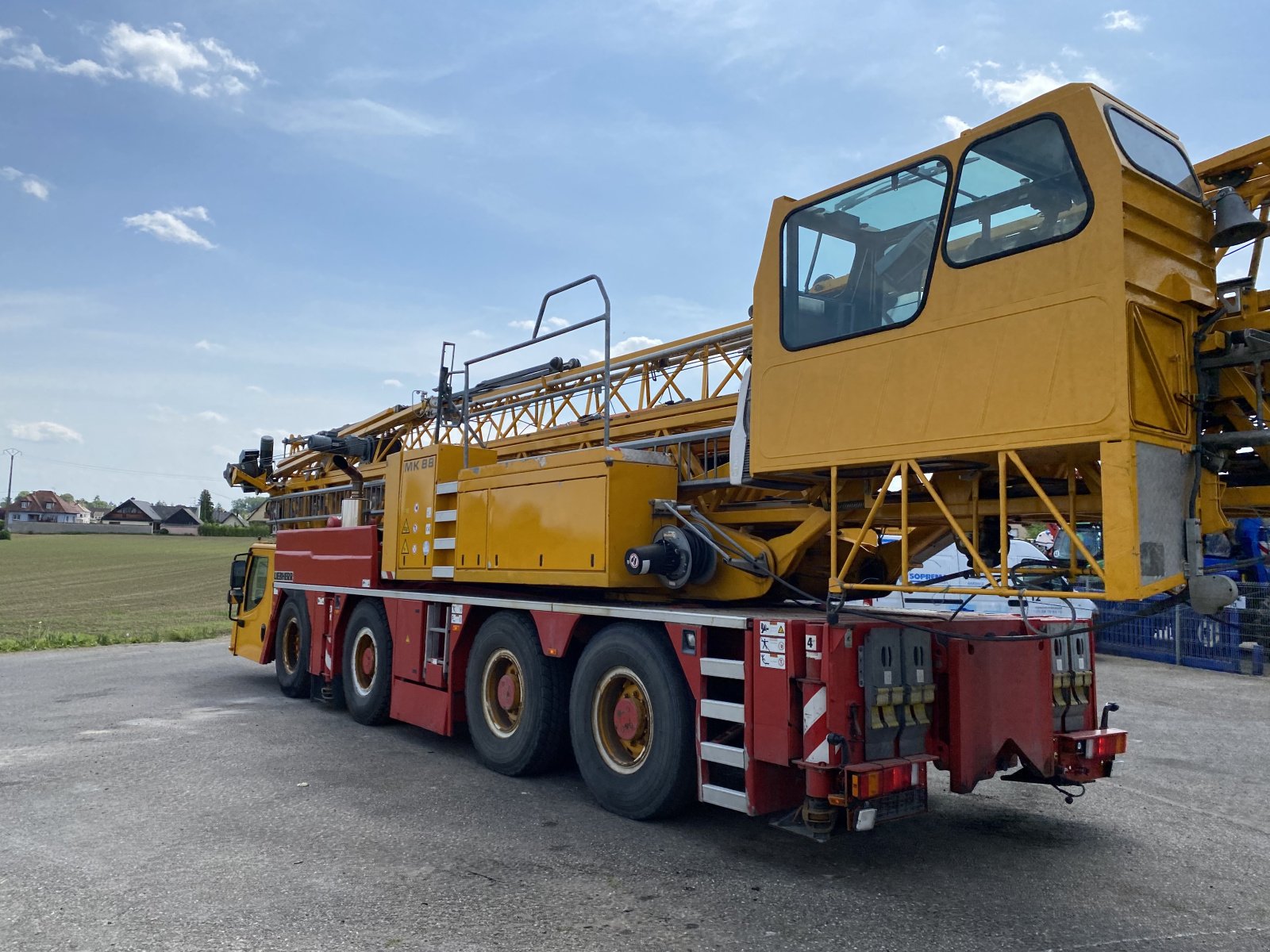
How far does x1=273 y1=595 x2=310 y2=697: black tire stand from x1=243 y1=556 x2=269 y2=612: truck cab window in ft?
3.18

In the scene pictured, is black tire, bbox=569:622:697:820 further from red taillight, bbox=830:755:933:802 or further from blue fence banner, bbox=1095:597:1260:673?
blue fence banner, bbox=1095:597:1260:673

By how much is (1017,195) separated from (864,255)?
0.87m

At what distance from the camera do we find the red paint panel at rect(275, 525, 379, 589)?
9.61m

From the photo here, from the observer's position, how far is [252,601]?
12789 millimetres

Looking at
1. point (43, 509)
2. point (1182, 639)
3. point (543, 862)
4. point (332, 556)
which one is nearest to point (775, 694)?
point (543, 862)

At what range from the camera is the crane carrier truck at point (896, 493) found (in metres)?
4.28

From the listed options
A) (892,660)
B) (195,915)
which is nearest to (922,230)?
(892,660)

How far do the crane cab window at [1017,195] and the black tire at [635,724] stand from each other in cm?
292

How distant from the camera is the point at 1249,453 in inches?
185

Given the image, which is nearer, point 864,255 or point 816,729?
point 816,729

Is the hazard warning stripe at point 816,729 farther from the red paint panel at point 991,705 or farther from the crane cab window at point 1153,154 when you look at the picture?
the crane cab window at point 1153,154

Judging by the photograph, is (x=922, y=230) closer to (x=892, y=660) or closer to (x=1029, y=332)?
(x=1029, y=332)

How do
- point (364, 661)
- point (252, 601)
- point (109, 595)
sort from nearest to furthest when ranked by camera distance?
point (364, 661), point (252, 601), point (109, 595)

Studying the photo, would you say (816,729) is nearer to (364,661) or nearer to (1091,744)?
(1091,744)
